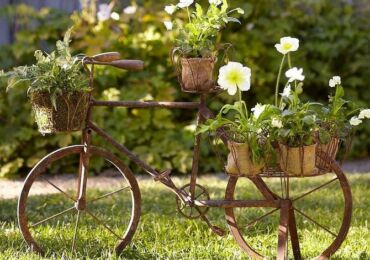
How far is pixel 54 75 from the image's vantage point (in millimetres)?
3730

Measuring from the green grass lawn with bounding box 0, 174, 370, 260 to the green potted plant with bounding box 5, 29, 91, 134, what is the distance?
64cm

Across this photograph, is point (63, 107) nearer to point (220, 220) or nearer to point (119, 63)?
point (119, 63)

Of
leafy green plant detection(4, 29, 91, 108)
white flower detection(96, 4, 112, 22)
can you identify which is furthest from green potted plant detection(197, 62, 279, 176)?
white flower detection(96, 4, 112, 22)

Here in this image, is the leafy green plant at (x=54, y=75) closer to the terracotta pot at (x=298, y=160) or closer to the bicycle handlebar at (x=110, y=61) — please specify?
the bicycle handlebar at (x=110, y=61)

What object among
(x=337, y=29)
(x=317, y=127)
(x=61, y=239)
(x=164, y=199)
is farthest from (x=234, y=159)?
(x=337, y=29)

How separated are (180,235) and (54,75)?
3.96ft

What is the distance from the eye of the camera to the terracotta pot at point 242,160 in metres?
3.53

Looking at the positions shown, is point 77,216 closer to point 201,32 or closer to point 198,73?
point 198,73

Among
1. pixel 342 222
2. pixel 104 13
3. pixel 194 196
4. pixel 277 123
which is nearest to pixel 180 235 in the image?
pixel 194 196

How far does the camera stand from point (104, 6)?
7.41m

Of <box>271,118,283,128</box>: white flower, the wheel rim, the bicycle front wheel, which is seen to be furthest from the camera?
the bicycle front wheel

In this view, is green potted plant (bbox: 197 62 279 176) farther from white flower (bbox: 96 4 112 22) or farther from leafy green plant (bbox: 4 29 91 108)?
white flower (bbox: 96 4 112 22)

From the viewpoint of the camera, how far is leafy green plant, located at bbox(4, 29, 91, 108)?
371 cm

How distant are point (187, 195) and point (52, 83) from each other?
832 mm
